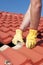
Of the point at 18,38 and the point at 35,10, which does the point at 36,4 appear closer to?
the point at 35,10

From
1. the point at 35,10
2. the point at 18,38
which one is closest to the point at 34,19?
the point at 35,10

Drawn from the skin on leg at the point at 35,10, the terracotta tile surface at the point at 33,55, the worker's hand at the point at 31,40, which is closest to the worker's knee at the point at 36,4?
the skin on leg at the point at 35,10

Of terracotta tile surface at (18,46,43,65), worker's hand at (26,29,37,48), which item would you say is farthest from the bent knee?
terracotta tile surface at (18,46,43,65)

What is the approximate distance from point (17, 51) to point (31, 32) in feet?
1.13

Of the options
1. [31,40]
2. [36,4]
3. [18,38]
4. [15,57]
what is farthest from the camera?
[18,38]

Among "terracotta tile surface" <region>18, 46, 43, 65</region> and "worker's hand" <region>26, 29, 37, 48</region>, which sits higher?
"worker's hand" <region>26, 29, 37, 48</region>

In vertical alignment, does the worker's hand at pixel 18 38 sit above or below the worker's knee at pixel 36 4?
below

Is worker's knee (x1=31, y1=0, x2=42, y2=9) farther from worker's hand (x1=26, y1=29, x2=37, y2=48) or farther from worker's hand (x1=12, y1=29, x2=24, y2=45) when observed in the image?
worker's hand (x1=12, y1=29, x2=24, y2=45)

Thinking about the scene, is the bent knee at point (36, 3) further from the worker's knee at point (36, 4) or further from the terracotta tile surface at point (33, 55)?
the terracotta tile surface at point (33, 55)

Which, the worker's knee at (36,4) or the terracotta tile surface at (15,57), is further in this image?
the worker's knee at (36,4)

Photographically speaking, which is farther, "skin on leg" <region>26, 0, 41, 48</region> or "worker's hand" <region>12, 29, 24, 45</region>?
"worker's hand" <region>12, 29, 24, 45</region>

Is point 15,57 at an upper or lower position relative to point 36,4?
lower

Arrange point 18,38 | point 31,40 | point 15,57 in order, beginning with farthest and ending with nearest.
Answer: point 18,38
point 31,40
point 15,57

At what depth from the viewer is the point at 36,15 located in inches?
92.5
